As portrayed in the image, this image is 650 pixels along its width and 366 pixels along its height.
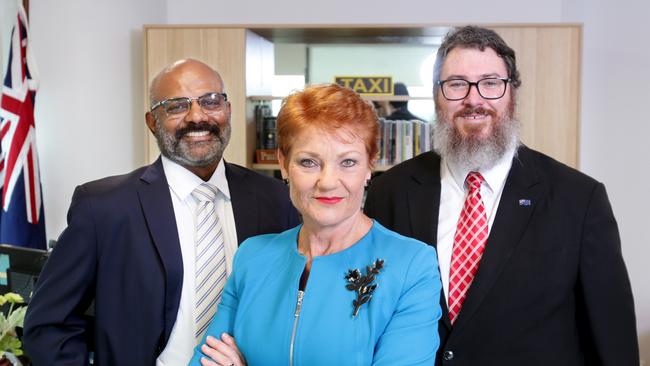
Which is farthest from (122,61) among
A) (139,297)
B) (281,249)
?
(281,249)

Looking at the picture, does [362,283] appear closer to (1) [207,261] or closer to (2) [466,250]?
(2) [466,250]

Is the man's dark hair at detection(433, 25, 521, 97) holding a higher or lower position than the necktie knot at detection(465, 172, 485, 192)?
higher

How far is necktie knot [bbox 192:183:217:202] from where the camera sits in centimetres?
203

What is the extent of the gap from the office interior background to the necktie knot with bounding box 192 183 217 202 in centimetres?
268

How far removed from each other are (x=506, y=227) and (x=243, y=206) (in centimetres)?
77

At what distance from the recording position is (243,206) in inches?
83.4

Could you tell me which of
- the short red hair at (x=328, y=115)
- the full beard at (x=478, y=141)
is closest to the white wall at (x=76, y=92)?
the full beard at (x=478, y=141)

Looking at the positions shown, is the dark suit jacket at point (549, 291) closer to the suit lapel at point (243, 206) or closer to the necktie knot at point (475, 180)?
the necktie knot at point (475, 180)

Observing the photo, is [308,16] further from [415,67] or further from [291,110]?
[291,110]

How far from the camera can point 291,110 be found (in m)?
1.50

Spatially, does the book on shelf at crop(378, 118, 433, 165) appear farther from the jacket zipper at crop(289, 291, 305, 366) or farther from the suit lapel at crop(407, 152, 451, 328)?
the jacket zipper at crop(289, 291, 305, 366)

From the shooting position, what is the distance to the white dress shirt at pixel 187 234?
1.92 m

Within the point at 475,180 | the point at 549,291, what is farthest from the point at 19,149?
the point at 549,291

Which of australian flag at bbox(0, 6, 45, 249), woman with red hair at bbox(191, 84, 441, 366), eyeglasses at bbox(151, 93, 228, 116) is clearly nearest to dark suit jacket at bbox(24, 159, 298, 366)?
eyeglasses at bbox(151, 93, 228, 116)
